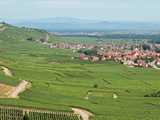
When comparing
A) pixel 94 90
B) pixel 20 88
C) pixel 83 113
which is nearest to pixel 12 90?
pixel 20 88

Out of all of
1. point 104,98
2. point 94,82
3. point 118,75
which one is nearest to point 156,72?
point 118,75

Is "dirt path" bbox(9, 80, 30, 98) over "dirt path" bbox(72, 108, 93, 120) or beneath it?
over

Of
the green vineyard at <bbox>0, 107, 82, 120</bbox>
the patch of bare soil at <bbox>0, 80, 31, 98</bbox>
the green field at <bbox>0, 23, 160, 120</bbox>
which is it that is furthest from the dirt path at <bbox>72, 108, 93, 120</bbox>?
the patch of bare soil at <bbox>0, 80, 31, 98</bbox>

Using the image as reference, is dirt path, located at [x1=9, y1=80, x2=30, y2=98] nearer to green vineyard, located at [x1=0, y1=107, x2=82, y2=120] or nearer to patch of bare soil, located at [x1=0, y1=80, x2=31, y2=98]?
patch of bare soil, located at [x1=0, y1=80, x2=31, y2=98]

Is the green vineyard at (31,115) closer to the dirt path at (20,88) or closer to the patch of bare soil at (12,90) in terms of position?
the patch of bare soil at (12,90)

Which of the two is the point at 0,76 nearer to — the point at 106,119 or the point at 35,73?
the point at 35,73

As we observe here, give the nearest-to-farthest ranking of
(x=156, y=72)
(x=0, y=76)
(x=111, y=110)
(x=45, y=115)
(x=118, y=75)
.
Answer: (x=45, y=115)
(x=111, y=110)
(x=0, y=76)
(x=118, y=75)
(x=156, y=72)

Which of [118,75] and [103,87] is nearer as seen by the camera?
[103,87]

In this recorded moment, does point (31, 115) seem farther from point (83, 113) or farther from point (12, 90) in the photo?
point (12, 90)
